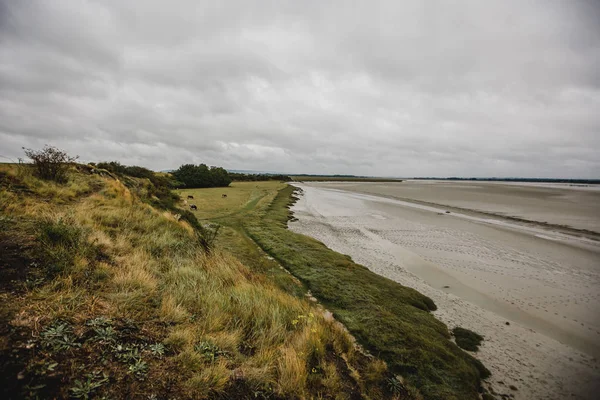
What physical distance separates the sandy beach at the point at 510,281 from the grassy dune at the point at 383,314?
1.06 m

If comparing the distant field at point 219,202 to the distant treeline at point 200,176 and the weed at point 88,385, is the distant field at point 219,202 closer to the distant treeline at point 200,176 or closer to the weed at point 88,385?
the distant treeline at point 200,176

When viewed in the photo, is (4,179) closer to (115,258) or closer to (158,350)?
(115,258)

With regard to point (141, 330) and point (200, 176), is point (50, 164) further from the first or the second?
point (200, 176)

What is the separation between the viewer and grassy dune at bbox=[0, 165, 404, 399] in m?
3.05

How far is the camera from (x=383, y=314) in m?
8.37

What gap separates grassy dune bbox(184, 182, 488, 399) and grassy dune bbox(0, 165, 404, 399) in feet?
3.33

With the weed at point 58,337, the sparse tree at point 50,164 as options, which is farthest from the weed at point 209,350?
the sparse tree at point 50,164

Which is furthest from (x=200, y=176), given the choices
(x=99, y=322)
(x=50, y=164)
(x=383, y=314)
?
(x=99, y=322)

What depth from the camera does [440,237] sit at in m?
22.7

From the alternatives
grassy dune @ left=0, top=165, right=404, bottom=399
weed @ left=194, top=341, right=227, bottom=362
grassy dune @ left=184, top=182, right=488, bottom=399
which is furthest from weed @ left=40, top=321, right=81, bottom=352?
grassy dune @ left=184, top=182, right=488, bottom=399

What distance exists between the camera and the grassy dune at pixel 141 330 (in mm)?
3055

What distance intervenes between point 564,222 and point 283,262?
37.1 m

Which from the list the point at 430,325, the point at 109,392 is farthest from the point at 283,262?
the point at 109,392

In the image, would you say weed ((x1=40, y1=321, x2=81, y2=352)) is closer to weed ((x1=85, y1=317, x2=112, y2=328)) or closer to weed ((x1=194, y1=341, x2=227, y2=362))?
weed ((x1=85, y1=317, x2=112, y2=328))
